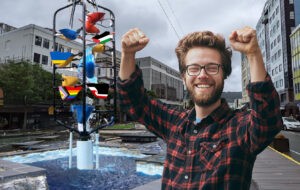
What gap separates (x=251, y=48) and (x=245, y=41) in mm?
49

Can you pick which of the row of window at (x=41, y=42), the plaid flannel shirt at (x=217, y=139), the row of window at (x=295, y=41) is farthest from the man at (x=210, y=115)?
the row of window at (x=295, y=41)

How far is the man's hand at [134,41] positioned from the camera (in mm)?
1359

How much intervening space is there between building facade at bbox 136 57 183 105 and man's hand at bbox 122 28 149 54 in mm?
73051

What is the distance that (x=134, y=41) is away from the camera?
137cm

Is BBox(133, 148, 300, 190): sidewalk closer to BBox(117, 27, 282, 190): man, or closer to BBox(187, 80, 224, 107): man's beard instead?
BBox(117, 27, 282, 190): man

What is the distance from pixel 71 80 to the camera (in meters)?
7.06

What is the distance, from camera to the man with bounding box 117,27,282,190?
120 centimetres

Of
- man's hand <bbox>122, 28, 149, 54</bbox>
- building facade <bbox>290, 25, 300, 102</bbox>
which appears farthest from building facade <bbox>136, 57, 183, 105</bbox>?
man's hand <bbox>122, 28, 149, 54</bbox>

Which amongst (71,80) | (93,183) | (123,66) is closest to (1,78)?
(71,80)

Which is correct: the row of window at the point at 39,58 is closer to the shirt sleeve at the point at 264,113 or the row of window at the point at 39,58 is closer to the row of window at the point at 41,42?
the row of window at the point at 41,42

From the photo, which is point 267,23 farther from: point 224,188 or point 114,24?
point 224,188

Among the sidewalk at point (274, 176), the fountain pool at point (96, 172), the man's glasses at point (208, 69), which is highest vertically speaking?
the man's glasses at point (208, 69)

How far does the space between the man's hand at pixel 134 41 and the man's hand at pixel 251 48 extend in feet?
1.67

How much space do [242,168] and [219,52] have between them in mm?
733
